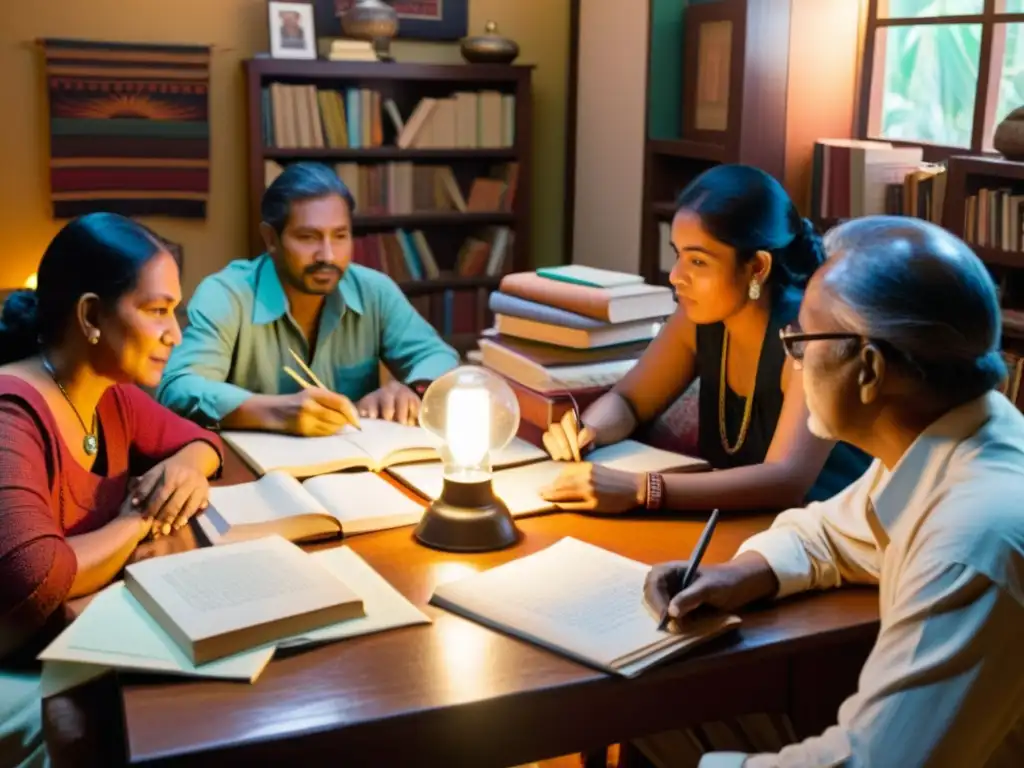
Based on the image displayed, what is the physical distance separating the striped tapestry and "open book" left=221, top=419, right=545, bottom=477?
261 centimetres

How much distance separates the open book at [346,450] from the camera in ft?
6.35

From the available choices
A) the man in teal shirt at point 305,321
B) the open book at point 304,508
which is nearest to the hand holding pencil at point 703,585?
the open book at point 304,508

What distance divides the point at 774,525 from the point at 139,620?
0.84m

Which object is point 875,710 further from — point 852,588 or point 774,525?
point 774,525

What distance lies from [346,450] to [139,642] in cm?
77

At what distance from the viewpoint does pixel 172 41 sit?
4.45 metres

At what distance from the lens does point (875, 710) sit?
1.08 metres

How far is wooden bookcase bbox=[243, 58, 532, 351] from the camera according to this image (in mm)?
4367

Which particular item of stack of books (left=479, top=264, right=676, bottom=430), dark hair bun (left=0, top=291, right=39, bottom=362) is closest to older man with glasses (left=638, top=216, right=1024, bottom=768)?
stack of books (left=479, top=264, right=676, bottom=430)

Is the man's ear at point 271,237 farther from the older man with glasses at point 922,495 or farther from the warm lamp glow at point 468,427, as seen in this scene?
the older man with glasses at point 922,495

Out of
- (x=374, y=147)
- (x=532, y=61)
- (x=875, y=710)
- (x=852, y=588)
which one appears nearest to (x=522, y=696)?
(x=875, y=710)

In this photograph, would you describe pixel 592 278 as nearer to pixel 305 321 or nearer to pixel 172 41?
pixel 305 321

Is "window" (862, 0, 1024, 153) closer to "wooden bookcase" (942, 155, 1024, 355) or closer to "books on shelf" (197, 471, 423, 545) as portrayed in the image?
"wooden bookcase" (942, 155, 1024, 355)

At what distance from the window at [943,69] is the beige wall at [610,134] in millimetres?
898
